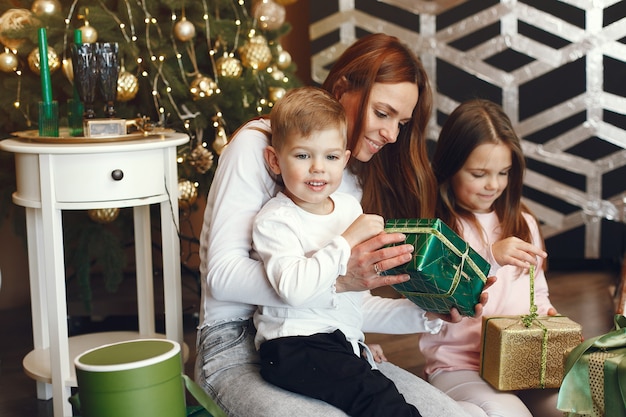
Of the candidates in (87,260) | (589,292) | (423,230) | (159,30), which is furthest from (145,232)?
(589,292)

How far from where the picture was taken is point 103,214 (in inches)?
120

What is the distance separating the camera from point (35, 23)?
2971mm

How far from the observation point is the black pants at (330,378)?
5.35 feet

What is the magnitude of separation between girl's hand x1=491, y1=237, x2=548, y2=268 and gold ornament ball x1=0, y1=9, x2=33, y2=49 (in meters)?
1.85

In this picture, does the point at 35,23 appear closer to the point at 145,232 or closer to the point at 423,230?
the point at 145,232

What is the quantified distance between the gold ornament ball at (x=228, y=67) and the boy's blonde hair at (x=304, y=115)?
143cm

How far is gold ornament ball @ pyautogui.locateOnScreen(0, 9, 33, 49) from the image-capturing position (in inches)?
116

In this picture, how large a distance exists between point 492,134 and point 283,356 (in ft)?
3.46

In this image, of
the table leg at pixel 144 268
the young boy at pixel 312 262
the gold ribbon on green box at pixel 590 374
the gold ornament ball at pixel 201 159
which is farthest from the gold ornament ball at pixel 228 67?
the gold ribbon on green box at pixel 590 374

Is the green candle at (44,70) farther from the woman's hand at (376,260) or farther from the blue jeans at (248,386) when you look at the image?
the woman's hand at (376,260)

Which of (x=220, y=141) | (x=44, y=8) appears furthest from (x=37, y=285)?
(x=44, y=8)

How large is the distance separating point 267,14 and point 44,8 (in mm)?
840

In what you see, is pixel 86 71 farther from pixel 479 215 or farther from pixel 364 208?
pixel 479 215

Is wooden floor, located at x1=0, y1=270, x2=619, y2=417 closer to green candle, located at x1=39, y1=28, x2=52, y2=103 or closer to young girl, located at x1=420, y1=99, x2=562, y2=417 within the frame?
young girl, located at x1=420, y1=99, x2=562, y2=417
